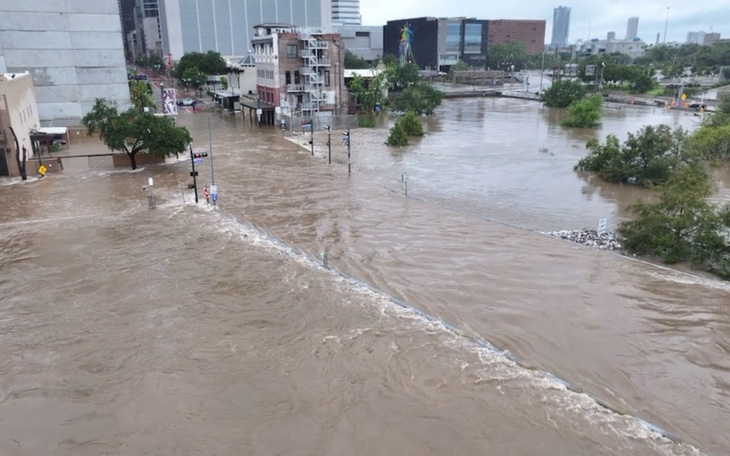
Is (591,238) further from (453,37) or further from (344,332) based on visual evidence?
(453,37)

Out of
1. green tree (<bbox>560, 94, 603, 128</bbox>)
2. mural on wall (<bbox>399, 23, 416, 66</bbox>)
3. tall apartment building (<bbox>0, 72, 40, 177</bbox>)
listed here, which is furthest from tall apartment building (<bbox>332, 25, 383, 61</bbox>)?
tall apartment building (<bbox>0, 72, 40, 177</bbox>)

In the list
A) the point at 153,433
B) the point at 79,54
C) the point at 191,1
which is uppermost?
the point at 191,1

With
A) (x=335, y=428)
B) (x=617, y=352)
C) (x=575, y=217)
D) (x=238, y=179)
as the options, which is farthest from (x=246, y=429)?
(x=238, y=179)

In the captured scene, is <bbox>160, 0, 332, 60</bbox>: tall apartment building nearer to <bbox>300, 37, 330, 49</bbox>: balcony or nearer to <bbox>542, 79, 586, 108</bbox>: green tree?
<bbox>542, 79, 586, 108</bbox>: green tree

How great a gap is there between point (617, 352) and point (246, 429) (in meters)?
9.55

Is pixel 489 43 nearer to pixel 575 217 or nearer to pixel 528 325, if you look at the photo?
pixel 575 217

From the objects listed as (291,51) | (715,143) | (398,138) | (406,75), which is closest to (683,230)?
(715,143)

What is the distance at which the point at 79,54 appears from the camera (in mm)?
56656

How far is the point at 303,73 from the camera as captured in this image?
210ft

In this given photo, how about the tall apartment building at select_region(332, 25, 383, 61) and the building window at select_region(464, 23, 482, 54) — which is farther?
the building window at select_region(464, 23, 482, 54)

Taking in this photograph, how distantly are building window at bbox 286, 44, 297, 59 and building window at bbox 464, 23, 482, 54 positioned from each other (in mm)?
125914

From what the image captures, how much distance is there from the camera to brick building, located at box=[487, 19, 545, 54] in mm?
188250

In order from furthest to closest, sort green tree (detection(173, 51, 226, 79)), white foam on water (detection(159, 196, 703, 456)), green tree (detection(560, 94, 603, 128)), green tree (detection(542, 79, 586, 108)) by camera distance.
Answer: green tree (detection(173, 51, 226, 79)) < green tree (detection(542, 79, 586, 108)) < green tree (detection(560, 94, 603, 128)) < white foam on water (detection(159, 196, 703, 456))

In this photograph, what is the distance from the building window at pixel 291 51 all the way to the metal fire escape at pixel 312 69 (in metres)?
0.70
